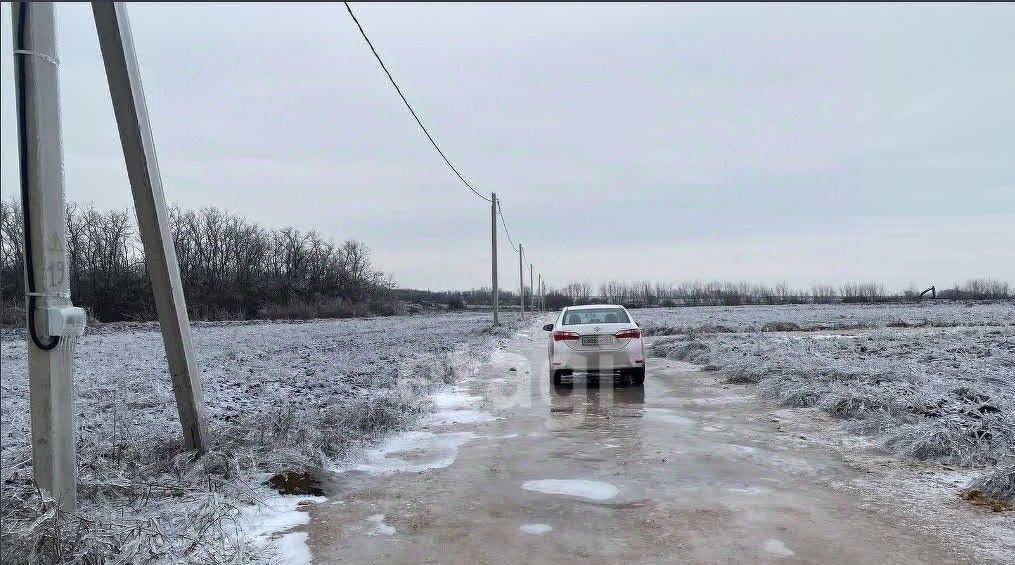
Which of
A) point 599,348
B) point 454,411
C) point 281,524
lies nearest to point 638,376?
point 599,348

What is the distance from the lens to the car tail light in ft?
39.0

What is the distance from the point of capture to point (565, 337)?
12.0m

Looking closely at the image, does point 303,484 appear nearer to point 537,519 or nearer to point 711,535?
point 537,519

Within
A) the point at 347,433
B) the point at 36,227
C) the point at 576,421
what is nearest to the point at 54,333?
the point at 36,227

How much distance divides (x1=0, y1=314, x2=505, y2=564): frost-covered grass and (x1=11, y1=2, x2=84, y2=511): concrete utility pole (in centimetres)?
25

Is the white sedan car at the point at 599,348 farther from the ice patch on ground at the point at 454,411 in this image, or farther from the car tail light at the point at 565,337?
the ice patch on ground at the point at 454,411

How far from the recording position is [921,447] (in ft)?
21.3

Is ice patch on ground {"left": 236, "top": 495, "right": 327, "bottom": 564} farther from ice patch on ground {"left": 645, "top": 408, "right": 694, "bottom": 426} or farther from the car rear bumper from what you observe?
the car rear bumper

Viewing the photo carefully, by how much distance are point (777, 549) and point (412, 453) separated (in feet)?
13.5

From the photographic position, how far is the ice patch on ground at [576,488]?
5367mm

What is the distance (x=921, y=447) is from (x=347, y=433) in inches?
242

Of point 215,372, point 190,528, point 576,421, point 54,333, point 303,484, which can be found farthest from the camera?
point 215,372

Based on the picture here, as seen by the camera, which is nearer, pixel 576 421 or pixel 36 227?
pixel 36 227

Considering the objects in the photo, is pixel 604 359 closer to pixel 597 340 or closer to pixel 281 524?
pixel 597 340
